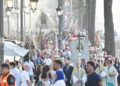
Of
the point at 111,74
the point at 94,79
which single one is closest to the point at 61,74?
the point at 94,79

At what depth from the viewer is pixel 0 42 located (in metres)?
19.8

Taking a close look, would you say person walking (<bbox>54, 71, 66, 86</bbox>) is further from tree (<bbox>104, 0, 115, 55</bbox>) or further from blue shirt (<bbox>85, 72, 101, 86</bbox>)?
tree (<bbox>104, 0, 115, 55</bbox>)

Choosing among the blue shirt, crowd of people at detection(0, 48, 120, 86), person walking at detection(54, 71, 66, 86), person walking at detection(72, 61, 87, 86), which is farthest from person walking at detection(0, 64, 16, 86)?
person walking at detection(72, 61, 87, 86)

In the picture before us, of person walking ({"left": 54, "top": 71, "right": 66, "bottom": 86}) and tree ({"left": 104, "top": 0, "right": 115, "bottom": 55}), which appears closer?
person walking ({"left": 54, "top": 71, "right": 66, "bottom": 86})

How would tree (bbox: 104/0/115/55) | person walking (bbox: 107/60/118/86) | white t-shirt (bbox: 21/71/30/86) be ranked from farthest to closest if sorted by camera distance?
tree (bbox: 104/0/115/55) → person walking (bbox: 107/60/118/86) → white t-shirt (bbox: 21/71/30/86)

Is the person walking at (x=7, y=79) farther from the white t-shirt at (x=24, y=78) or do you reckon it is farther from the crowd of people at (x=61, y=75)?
the white t-shirt at (x=24, y=78)

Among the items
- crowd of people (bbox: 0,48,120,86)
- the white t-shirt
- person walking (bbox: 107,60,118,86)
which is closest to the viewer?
crowd of people (bbox: 0,48,120,86)

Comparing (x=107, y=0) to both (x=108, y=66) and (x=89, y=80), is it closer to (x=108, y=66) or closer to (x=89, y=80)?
(x=108, y=66)

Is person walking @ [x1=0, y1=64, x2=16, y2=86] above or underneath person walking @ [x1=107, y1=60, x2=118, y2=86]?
above

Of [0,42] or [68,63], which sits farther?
[68,63]

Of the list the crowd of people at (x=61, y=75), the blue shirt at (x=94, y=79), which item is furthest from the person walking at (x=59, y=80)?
the blue shirt at (x=94, y=79)

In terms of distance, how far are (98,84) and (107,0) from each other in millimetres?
15352

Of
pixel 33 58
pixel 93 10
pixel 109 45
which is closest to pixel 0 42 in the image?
pixel 109 45

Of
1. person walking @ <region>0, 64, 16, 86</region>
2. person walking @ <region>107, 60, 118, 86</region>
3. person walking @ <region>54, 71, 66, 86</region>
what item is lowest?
person walking @ <region>107, 60, 118, 86</region>
